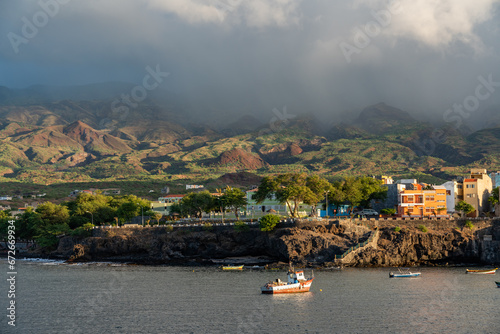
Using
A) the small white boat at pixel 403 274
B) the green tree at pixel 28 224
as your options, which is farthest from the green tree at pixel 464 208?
the green tree at pixel 28 224

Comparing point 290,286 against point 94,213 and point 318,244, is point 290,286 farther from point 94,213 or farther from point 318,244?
point 94,213

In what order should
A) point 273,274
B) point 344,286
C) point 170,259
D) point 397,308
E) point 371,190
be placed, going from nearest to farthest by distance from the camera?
point 397,308 < point 344,286 < point 273,274 < point 170,259 < point 371,190

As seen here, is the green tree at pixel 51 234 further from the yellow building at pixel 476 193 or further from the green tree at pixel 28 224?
the yellow building at pixel 476 193

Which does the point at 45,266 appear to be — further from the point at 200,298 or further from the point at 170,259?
the point at 200,298

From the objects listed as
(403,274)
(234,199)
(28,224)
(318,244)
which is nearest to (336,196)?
(234,199)

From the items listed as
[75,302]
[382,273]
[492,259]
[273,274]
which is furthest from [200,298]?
[492,259]

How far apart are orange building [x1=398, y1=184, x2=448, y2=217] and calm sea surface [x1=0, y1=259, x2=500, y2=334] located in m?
29.3

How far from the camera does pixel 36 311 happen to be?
Result: 7512 centimetres

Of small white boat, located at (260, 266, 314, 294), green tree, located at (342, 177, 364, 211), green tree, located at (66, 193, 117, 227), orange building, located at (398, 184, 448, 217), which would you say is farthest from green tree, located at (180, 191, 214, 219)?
small white boat, located at (260, 266, 314, 294)

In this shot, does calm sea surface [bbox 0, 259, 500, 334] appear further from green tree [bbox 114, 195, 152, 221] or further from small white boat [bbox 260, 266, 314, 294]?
green tree [bbox 114, 195, 152, 221]

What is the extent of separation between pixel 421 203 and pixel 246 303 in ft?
238

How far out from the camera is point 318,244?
111 meters

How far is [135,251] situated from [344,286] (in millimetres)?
58049

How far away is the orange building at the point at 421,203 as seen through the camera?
136 meters
